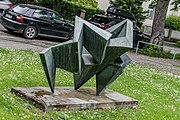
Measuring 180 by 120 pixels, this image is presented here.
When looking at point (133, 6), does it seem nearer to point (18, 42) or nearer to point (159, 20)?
point (159, 20)

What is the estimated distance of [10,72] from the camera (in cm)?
822

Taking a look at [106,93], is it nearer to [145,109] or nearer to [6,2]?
[145,109]

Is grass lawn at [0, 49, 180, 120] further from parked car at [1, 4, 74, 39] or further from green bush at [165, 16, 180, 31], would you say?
green bush at [165, 16, 180, 31]

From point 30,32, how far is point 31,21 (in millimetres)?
517

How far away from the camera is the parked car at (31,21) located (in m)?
16.7

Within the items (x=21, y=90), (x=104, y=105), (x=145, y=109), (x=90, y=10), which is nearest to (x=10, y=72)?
(x=21, y=90)

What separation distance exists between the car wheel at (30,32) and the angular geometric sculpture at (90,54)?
10093 mm

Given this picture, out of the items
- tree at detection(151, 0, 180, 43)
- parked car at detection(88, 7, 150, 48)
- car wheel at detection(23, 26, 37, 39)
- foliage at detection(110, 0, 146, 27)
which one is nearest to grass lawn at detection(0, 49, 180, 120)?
car wheel at detection(23, 26, 37, 39)

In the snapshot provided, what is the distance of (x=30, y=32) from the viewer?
17047 millimetres

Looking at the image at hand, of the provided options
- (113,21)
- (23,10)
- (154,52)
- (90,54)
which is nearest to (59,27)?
(23,10)

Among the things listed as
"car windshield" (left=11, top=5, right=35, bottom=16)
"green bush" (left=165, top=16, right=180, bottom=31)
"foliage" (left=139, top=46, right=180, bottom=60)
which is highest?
"car windshield" (left=11, top=5, right=35, bottom=16)

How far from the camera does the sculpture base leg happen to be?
6043mm

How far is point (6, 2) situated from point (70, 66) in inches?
650

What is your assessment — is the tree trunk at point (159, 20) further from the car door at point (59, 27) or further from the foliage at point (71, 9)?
the foliage at point (71, 9)
